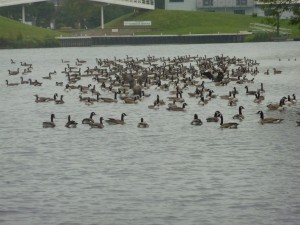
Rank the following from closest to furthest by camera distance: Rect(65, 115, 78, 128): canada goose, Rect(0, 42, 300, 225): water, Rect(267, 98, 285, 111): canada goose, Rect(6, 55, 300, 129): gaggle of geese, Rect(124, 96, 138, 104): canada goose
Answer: Rect(0, 42, 300, 225): water
Rect(65, 115, 78, 128): canada goose
Rect(6, 55, 300, 129): gaggle of geese
Rect(267, 98, 285, 111): canada goose
Rect(124, 96, 138, 104): canada goose

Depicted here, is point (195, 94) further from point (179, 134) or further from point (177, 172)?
point (177, 172)

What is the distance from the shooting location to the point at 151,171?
4081cm

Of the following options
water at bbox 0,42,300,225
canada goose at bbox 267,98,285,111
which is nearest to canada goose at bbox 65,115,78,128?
water at bbox 0,42,300,225

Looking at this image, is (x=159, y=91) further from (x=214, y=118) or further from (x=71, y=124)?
(x=71, y=124)

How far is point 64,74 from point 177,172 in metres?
79.1

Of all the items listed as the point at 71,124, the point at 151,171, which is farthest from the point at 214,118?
the point at 151,171

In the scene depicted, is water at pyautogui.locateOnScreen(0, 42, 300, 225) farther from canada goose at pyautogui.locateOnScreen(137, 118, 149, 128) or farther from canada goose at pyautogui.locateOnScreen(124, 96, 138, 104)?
canada goose at pyautogui.locateOnScreen(124, 96, 138, 104)

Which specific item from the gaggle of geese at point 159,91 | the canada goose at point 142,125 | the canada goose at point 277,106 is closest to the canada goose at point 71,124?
the gaggle of geese at point 159,91

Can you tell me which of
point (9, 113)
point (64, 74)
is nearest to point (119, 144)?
point (9, 113)

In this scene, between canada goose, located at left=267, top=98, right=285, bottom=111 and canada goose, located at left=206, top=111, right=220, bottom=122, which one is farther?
canada goose, located at left=267, top=98, right=285, bottom=111

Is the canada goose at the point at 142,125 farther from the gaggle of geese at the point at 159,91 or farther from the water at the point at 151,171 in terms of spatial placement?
the water at the point at 151,171

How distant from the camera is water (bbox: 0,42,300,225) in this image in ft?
108

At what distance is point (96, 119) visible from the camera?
62.5 m

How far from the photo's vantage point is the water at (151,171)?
32.8 meters
